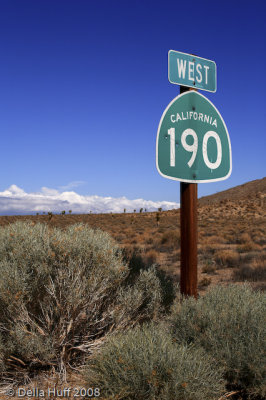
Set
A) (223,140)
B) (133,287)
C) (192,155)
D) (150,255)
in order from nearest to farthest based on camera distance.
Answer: (192,155)
(223,140)
(133,287)
(150,255)

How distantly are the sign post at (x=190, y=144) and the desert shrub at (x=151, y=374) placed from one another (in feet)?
5.27

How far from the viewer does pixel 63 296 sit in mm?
4227

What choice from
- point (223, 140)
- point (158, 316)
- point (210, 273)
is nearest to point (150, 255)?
point (210, 273)

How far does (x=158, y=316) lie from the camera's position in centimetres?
513

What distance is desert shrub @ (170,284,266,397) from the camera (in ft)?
10.6

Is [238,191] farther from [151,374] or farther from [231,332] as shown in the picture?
[151,374]

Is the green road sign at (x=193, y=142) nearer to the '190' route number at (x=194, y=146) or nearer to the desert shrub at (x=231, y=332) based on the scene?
the '190' route number at (x=194, y=146)

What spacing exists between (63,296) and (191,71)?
3380 mm

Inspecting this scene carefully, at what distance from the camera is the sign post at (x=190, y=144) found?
425cm

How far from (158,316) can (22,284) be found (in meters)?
2.15

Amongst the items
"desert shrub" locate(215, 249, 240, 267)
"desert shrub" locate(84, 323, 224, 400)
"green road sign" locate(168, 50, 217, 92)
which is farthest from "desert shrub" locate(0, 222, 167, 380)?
"desert shrub" locate(215, 249, 240, 267)

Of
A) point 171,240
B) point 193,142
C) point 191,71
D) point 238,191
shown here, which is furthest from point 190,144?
point 238,191

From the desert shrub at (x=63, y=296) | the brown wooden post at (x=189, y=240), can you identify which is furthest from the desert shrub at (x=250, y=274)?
the brown wooden post at (x=189, y=240)

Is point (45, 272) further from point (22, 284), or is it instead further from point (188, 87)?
point (188, 87)
